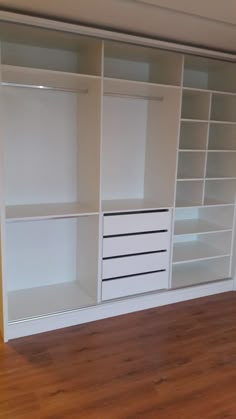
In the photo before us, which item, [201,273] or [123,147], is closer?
[123,147]

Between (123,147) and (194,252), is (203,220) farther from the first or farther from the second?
(123,147)

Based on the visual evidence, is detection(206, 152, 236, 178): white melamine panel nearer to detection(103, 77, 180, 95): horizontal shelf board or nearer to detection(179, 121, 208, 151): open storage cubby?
detection(179, 121, 208, 151): open storage cubby

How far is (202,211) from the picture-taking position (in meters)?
3.90

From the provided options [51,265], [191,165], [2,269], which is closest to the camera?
[2,269]

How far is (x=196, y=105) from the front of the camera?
3.39 m

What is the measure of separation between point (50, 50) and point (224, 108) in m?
1.74

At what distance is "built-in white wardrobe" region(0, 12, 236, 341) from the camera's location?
9.10 ft

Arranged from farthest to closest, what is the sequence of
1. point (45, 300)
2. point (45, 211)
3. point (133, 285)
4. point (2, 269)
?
1. point (133, 285)
2. point (45, 300)
3. point (45, 211)
4. point (2, 269)

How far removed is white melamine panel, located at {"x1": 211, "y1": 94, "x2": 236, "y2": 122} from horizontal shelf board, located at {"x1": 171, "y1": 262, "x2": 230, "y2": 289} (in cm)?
157

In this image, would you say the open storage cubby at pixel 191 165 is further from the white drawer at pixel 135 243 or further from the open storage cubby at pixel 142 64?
the open storage cubby at pixel 142 64

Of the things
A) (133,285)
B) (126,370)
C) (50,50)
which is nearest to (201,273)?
(133,285)

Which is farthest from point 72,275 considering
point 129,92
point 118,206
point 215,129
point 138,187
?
point 215,129

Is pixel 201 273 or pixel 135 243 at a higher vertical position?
pixel 135 243

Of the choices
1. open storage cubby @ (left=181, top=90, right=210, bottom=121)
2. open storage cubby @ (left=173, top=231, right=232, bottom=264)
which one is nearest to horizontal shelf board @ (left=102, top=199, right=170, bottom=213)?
open storage cubby @ (left=173, top=231, right=232, bottom=264)
